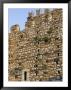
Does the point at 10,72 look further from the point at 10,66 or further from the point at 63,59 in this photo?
the point at 63,59

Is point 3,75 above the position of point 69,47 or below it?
below

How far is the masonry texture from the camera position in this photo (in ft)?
6.10

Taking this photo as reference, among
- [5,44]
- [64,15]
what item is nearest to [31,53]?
[5,44]

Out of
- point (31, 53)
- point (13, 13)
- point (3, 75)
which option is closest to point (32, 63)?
point (31, 53)

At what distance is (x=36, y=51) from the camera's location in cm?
187

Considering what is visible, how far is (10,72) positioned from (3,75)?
0.05m

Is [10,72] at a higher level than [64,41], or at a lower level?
lower

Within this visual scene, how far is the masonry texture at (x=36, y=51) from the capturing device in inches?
73.2

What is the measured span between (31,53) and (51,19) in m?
0.26

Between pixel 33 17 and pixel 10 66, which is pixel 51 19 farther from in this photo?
pixel 10 66

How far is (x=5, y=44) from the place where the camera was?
1.86 m

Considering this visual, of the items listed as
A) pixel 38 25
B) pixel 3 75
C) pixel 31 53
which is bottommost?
pixel 3 75

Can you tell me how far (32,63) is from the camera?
186 centimetres

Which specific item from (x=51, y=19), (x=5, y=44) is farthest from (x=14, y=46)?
(x=51, y=19)
